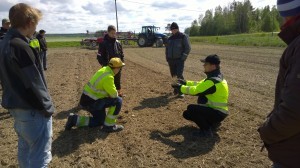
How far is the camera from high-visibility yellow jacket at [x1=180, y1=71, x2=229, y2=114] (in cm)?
496

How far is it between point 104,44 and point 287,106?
6.45 m

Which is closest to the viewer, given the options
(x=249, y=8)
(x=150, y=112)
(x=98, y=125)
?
(x=98, y=125)

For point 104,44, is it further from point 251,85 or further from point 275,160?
point 275,160

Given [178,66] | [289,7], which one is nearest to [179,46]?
[178,66]

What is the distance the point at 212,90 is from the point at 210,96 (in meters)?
0.19

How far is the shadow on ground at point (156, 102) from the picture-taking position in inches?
289

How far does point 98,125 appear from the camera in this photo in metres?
5.83

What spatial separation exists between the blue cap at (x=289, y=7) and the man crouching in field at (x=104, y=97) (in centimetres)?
383

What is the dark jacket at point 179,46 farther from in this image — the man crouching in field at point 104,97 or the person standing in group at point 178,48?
the man crouching in field at point 104,97

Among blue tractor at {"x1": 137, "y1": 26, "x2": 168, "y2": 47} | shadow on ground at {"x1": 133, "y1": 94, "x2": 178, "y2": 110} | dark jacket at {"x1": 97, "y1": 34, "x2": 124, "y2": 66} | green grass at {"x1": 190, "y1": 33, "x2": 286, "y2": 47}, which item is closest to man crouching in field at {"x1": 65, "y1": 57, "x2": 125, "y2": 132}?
shadow on ground at {"x1": 133, "y1": 94, "x2": 178, "y2": 110}

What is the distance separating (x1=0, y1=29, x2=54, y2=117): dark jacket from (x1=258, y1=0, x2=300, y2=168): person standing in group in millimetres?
1989

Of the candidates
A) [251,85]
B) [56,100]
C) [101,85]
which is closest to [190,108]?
[101,85]

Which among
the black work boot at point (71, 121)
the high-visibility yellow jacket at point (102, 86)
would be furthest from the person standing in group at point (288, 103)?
the black work boot at point (71, 121)

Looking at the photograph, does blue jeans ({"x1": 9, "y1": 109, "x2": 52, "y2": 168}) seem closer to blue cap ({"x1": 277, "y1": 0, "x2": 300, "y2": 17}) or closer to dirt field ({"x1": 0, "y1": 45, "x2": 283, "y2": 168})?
dirt field ({"x1": 0, "y1": 45, "x2": 283, "y2": 168})
